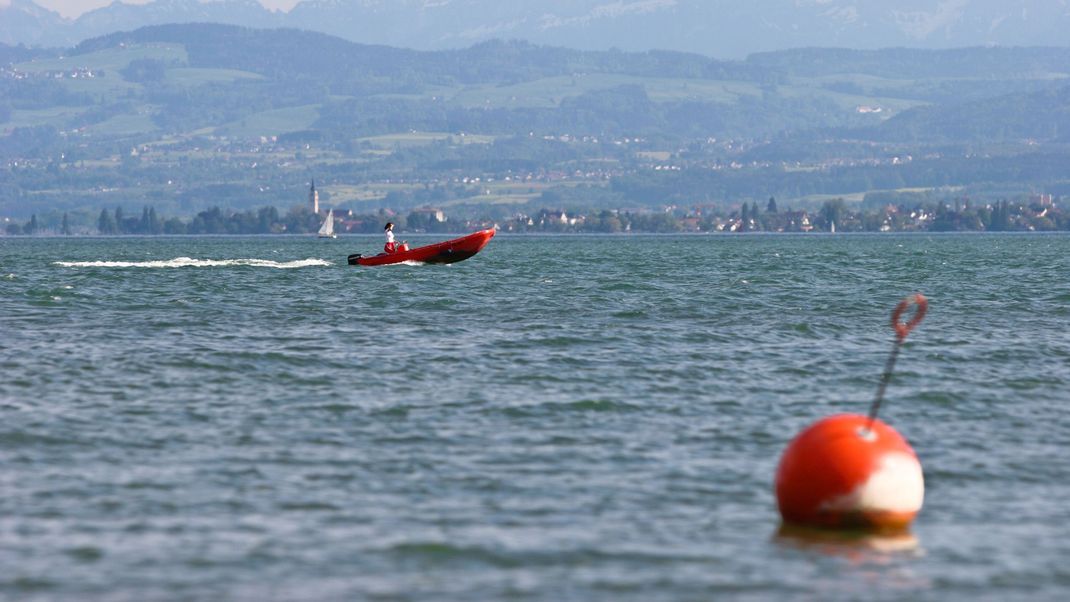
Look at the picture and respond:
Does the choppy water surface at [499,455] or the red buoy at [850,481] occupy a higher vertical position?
the red buoy at [850,481]

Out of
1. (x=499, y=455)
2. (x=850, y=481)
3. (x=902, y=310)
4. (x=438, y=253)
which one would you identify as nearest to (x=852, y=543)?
(x=850, y=481)

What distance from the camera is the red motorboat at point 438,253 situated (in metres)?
87.6

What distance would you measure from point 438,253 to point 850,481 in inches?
2777

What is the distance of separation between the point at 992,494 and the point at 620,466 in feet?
16.3

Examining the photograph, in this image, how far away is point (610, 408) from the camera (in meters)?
29.8

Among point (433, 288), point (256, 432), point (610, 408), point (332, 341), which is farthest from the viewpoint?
point (433, 288)

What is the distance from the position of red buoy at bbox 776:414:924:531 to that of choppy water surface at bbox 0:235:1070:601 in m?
0.47

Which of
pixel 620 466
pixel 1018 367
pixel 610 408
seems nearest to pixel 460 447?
pixel 620 466

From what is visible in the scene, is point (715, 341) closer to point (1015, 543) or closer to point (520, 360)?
point (520, 360)

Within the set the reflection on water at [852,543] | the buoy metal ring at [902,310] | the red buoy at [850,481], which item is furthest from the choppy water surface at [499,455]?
the buoy metal ring at [902,310]

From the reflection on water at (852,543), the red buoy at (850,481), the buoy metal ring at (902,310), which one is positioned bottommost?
the reflection on water at (852,543)

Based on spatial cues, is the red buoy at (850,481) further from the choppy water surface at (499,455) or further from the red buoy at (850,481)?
the choppy water surface at (499,455)

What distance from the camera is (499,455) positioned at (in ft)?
81.6

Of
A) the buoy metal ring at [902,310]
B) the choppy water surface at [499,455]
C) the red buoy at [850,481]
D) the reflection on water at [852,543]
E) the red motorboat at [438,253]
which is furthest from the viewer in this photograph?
the red motorboat at [438,253]
